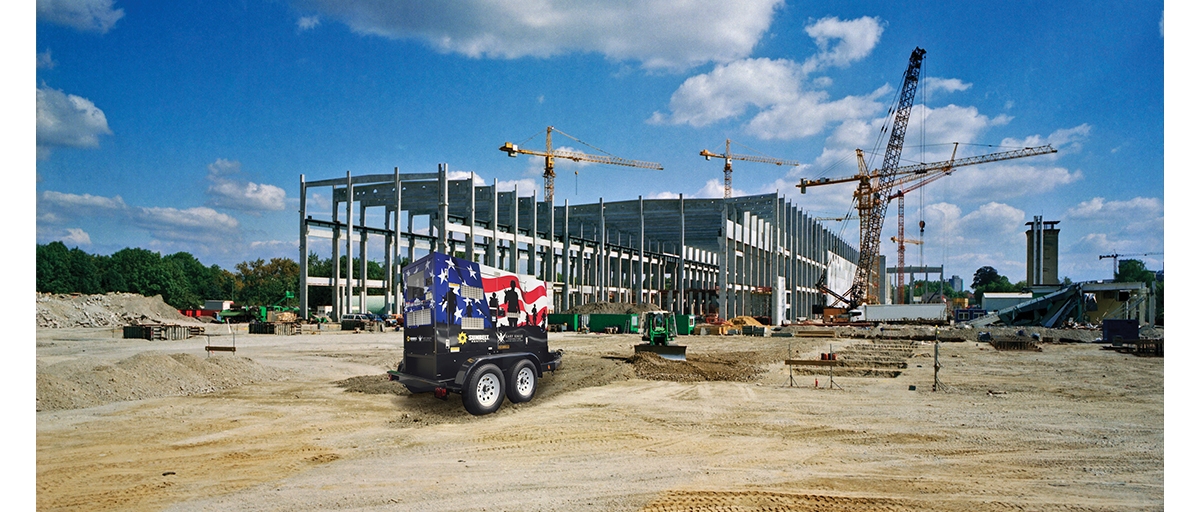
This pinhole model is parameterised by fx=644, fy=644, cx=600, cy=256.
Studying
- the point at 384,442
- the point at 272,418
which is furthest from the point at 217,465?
the point at 272,418

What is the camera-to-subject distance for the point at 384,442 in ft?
30.8

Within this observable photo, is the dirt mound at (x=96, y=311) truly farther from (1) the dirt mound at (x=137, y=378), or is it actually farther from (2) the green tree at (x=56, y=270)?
(1) the dirt mound at (x=137, y=378)

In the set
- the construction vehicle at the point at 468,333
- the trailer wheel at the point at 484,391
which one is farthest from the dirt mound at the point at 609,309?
the trailer wheel at the point at 484,391

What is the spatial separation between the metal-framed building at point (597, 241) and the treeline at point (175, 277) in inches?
537

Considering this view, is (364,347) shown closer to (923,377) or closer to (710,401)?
(710,401)

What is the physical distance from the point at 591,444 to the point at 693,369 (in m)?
9.56

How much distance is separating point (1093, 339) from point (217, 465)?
4493cm

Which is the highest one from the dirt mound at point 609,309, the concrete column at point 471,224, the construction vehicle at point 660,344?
the concrete column at point 471,224

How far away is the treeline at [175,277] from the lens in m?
60.8

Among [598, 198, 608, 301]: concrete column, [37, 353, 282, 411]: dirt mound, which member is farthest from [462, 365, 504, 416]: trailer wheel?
[598, 198, 608, 301]: concrete column

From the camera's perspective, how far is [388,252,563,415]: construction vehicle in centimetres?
1020

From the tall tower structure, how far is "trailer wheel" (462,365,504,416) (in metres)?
98.5

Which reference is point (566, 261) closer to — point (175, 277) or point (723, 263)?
point (723, 263)

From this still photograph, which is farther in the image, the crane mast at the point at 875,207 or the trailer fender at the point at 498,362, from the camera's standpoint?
the crane mast at the point at 875,207
